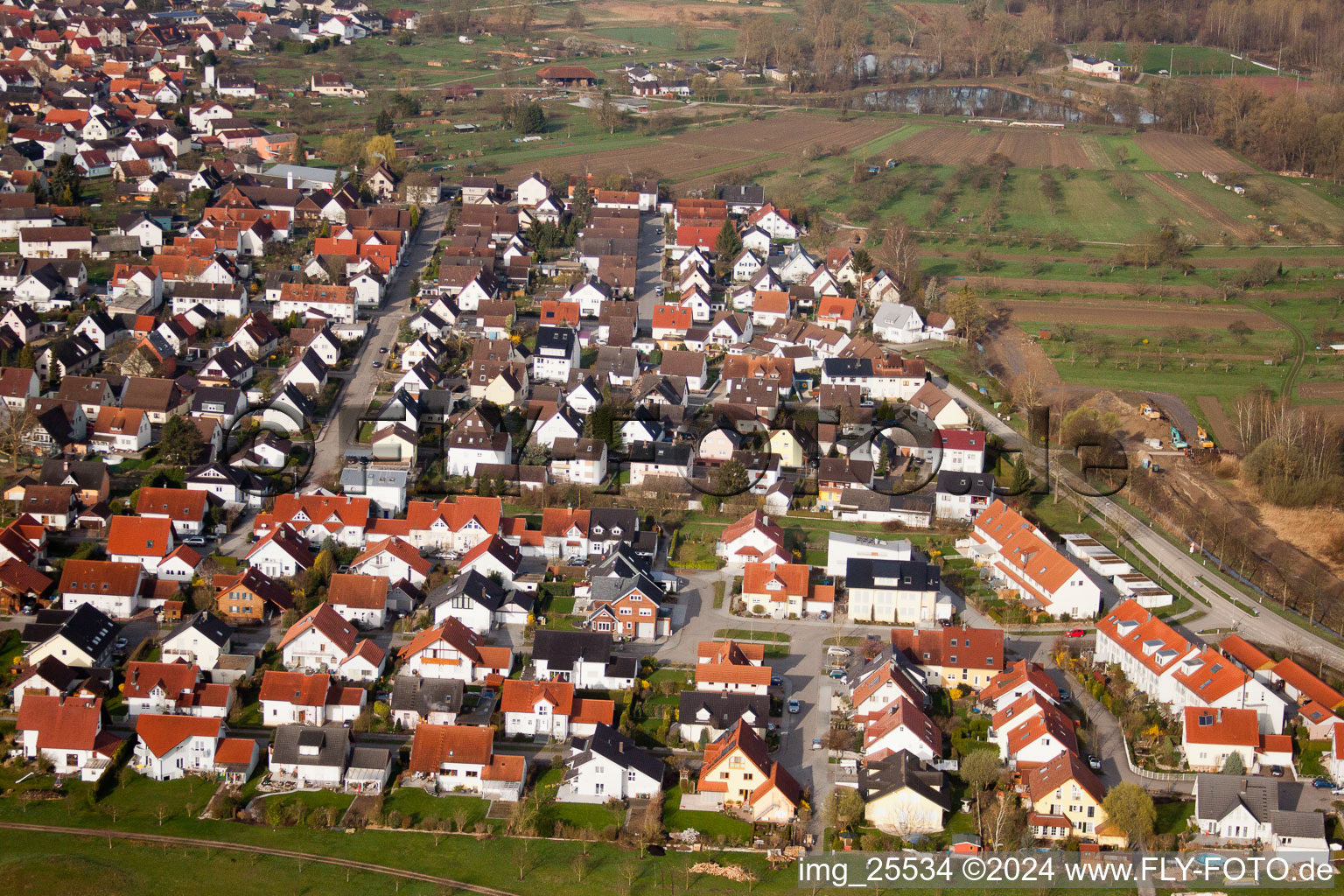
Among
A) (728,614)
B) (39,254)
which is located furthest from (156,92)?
(728,614)

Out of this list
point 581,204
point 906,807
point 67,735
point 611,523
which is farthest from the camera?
point 581,204

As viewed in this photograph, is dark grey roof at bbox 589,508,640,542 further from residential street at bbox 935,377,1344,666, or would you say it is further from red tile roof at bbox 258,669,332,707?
residential street at bbox 935,377,1344,666

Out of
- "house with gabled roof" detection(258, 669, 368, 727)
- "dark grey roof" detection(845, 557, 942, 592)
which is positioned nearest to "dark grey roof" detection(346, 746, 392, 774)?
"house with gabled roof" detection(258, 669, 368, 727)

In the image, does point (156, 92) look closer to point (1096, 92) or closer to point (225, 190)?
point (225, 190)

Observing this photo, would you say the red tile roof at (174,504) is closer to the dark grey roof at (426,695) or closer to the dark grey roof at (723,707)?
the dark grey roof at (426,695)

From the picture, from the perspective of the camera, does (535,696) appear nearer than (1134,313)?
Yes

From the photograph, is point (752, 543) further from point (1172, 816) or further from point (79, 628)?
point (79, 628)

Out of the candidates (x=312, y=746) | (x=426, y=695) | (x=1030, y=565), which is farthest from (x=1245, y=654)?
(x=312, y=746)
